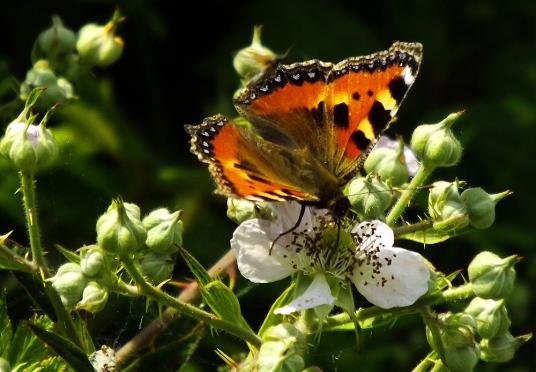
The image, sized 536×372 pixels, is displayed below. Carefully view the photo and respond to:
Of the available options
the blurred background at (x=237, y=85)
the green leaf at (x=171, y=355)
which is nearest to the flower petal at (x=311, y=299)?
the green leaf at (x=171, y=355)

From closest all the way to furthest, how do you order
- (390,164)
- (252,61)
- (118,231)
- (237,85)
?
1. (118,231)
2. (390,164)
3. (252,61)
4. (237,85)

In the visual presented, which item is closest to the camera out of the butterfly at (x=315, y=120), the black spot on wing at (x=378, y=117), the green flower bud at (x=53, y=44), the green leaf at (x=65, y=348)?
the green leaf at (x=65, y=348)

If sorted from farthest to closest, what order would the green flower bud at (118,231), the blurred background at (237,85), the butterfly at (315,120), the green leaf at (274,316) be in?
the blurred background at (237,85)
the butterfly at (315,120)
the green leaf at (274,316)
the green flower bud at (118,231)

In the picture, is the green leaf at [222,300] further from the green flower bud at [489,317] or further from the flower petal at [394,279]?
the green flower bud at [489,317]

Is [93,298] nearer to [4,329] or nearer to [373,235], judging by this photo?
[4,329]

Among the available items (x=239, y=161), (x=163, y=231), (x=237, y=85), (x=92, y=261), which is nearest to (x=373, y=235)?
(x=239, y=161)

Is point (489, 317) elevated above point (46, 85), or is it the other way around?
point (46, 85)

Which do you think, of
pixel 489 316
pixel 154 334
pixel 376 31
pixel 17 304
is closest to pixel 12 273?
pixel 17 304
